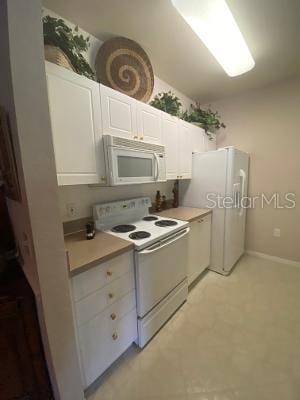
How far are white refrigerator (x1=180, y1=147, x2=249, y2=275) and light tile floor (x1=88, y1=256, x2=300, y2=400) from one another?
0.50 m

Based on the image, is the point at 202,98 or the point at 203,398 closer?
the point at 203,398

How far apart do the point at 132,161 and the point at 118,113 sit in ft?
1.34

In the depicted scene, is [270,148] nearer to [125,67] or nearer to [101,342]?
[125,67]

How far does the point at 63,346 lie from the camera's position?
919 mm

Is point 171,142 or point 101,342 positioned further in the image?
point 171,142

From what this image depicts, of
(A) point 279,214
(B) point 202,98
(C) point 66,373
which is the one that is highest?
(B) point 202,98

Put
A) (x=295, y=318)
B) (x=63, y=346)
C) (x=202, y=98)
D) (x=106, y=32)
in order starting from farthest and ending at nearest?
1. (x=202, y=98)
2. (x=295, y=318)
3. (x=106, y=32)
4. (x=63, y=346)

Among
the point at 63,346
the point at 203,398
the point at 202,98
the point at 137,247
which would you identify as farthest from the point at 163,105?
the point at 203,398

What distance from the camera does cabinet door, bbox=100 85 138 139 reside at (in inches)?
54.8

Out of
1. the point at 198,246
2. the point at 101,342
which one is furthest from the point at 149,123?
the point at 101,342

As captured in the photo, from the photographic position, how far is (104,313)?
3.84 feet

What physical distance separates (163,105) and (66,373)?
2.40 metres

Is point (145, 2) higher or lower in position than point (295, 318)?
higher

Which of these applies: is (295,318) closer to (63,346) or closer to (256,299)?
(256,299)
